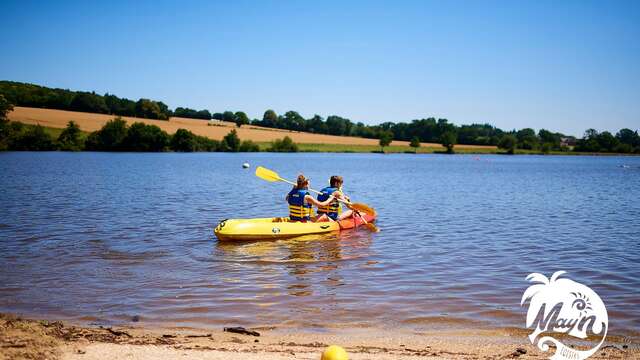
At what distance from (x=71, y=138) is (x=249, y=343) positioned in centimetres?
7132

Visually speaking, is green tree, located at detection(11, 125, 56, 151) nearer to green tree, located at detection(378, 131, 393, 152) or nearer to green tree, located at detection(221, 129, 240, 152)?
green tree, located at detection(221, 129, 240, 152)

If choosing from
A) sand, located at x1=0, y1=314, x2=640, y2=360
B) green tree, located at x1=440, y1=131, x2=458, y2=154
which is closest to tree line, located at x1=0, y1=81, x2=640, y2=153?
green tree, located at x1=440, y1=131, x2=458, y2=154

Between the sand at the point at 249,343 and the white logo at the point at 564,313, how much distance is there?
0.22 m

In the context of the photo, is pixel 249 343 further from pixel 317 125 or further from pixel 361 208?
pixel 317 125

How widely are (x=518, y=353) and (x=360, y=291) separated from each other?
277cm

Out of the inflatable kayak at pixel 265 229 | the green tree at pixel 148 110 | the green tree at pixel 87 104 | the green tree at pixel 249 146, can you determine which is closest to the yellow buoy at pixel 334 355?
the inflatable kayak at pixel 265 229

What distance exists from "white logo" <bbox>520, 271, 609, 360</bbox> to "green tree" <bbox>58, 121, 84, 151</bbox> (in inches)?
2746

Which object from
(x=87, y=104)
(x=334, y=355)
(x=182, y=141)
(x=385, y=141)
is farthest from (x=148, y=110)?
(x=334, y=355)

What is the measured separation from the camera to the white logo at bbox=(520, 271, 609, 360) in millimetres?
5660

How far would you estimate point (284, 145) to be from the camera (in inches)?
3393

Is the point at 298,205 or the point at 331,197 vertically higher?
the point at 331,197

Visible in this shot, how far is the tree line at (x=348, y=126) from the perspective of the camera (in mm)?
86250

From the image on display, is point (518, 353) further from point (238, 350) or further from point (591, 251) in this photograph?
point (591, 251)

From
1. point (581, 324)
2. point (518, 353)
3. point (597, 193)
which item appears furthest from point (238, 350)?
point (597, 193)
